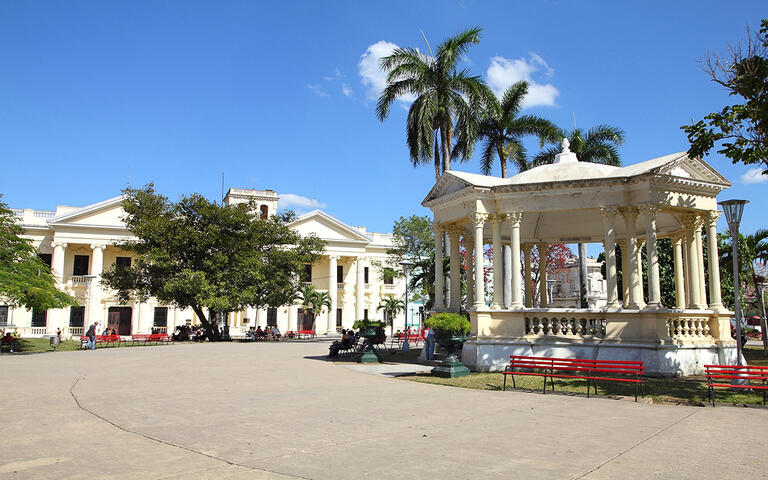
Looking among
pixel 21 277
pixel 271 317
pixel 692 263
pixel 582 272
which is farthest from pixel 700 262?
pixel 271 317

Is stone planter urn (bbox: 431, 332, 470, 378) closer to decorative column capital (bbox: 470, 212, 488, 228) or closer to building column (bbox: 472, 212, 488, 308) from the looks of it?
building column (bbox: 472, 212, 488, 308)

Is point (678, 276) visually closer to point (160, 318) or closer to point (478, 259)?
point (478, 259)

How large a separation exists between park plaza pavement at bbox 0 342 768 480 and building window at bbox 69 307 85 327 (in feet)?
144

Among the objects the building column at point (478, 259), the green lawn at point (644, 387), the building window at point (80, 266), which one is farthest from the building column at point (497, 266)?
the building window at point (80, 266)

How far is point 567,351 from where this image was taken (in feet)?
50.3

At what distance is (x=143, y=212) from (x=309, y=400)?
28728mm

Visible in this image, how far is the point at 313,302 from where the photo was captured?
55438 millimetres

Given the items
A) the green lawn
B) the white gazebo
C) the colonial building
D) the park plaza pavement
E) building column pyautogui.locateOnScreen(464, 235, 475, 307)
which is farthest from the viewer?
the colonial building

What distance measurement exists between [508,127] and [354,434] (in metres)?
23.3

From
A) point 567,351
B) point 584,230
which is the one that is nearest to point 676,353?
point 567,351

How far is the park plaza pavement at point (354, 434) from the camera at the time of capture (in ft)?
18.4

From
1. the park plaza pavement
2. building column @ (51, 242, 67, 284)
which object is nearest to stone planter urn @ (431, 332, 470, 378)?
the park plaza pavement

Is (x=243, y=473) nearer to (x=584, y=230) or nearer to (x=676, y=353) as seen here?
(x=676, y=353)

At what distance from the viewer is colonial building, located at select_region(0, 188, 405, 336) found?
4984 centimetres
